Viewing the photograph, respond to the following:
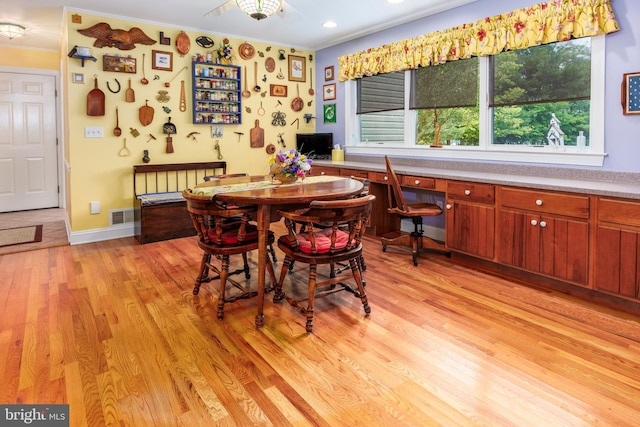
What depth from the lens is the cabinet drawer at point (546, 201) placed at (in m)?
2.74

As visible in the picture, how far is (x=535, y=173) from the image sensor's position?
346 centimetres

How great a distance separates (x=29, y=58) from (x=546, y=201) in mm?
6923

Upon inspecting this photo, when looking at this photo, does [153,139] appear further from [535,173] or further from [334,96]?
[535,173]

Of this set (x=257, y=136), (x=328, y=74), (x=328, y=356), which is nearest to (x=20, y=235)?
(x=257, y=136)

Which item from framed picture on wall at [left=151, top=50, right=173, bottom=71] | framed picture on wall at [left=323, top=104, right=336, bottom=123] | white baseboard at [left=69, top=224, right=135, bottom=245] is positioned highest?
framed picture on wall at [left=151, top=50, right=173, bottom=71]

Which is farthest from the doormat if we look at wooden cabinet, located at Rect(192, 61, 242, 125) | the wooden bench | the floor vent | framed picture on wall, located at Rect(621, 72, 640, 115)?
framed picture on wall, located at Rect(621, 72, 640, 115)

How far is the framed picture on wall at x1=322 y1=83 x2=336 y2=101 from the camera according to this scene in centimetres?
570

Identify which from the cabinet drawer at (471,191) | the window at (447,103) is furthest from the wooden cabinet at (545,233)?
the window at (447,103)

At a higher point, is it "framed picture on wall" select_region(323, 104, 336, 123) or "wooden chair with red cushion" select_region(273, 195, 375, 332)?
"framed picture on wall" select_region(323, 104, 336, 123)

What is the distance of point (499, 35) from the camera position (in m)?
3.58

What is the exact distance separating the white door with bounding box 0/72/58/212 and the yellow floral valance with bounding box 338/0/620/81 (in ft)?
15.7

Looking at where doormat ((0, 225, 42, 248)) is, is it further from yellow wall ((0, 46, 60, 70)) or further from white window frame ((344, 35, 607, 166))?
white window frame ((344, 35, 607, 166))

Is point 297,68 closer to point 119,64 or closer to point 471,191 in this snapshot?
point 119,64

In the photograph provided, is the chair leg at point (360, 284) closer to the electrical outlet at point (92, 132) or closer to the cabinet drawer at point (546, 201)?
the cabinet drawer at point (546, 201)
